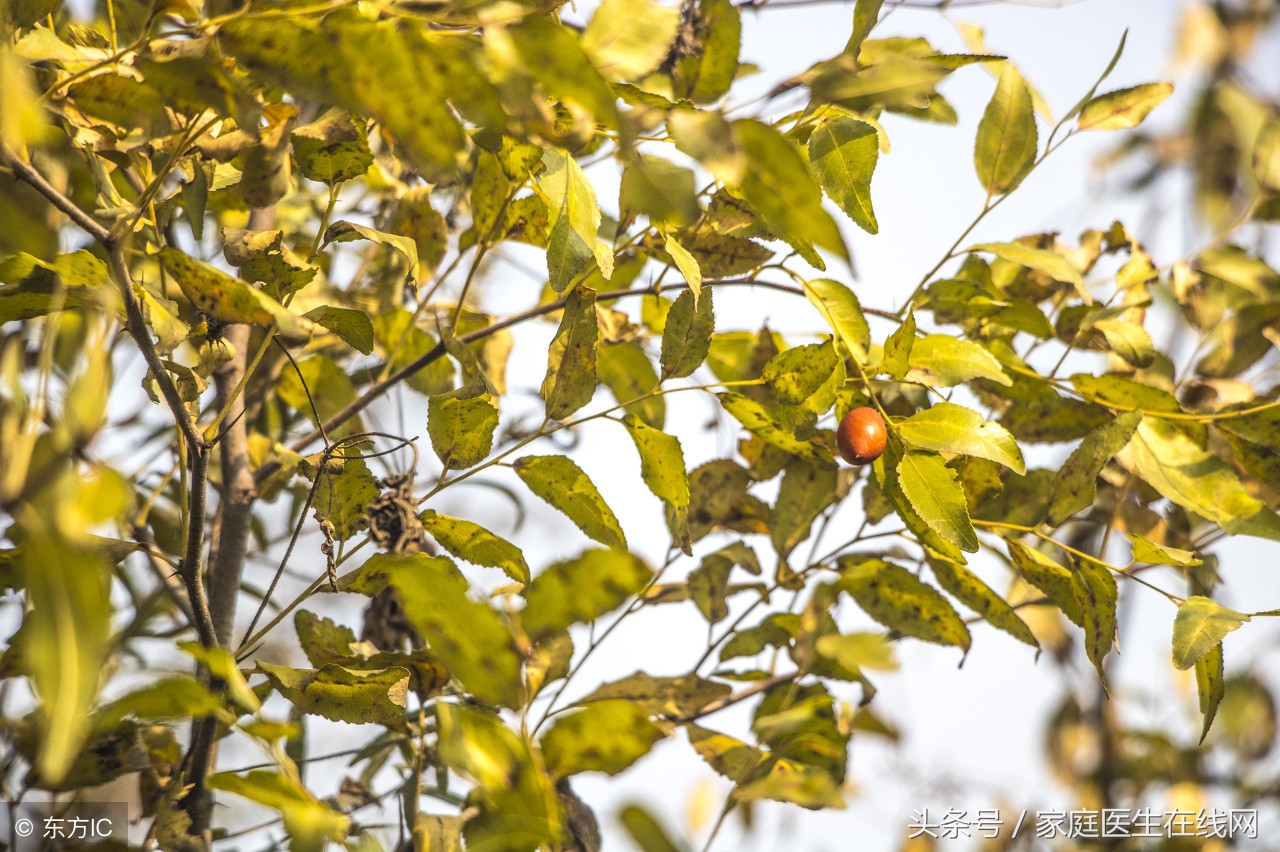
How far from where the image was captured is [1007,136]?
1.77ft

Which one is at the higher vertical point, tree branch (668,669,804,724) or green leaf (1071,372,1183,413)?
green leaf (1071,372,1183,413)

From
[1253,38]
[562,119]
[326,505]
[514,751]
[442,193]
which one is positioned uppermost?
[1253,38]

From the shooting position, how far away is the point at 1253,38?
1436 millimetres

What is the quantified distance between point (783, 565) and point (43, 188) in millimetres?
414

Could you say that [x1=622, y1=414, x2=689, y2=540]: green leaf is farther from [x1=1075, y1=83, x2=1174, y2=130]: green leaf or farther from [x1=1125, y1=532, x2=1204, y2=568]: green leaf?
[x1=1075, y1=83, x2=1174, y2=130]: green leaf

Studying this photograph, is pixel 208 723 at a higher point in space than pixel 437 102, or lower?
lower

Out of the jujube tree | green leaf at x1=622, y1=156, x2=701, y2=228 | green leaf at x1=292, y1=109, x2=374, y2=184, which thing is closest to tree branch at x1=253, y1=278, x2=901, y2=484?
the jujube tree

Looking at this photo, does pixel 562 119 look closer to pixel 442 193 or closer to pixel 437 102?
pixel 437 102

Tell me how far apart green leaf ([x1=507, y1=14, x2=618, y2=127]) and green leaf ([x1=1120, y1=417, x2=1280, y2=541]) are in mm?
404

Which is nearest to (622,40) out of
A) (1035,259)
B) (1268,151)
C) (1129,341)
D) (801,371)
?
(801,371)

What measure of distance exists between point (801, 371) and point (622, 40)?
0.58 feet

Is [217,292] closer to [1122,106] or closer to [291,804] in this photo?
[291,804]

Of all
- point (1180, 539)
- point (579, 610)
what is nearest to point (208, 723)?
point (579, 610)

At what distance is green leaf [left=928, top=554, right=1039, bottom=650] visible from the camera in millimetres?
489
